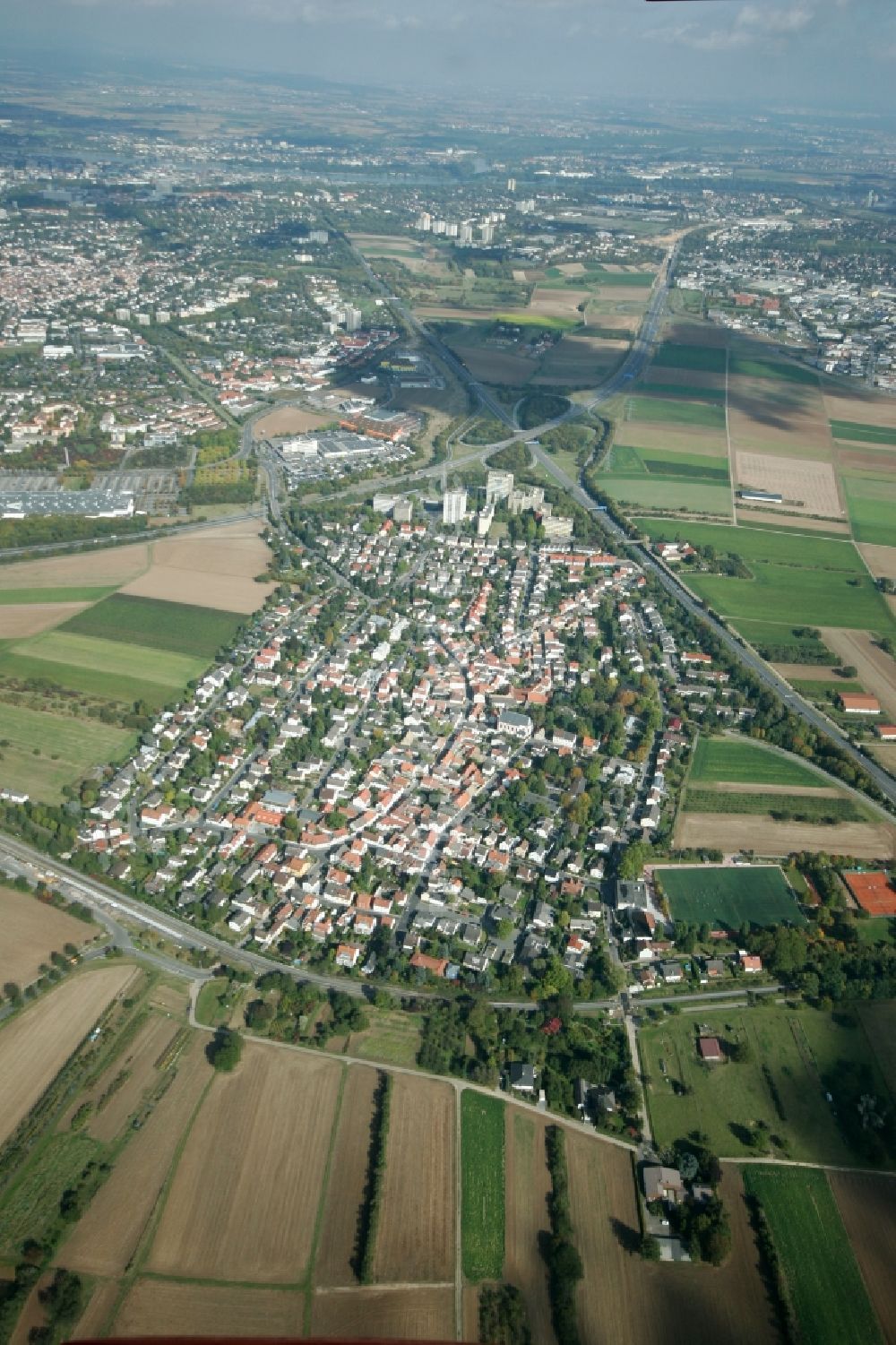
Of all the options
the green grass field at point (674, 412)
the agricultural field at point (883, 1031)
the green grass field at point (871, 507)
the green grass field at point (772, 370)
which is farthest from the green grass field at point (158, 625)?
the green grass field at point (772, 370)

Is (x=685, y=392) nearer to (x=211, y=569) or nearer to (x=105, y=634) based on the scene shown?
(x=211, y=569)

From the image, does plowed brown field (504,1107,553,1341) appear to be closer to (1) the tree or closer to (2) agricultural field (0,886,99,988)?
(1) the tree

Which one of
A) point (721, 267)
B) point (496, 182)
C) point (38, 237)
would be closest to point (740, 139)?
point (496, 182)

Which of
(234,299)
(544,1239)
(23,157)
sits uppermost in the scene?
(23,157)

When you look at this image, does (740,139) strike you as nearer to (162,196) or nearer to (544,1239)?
(162,196)

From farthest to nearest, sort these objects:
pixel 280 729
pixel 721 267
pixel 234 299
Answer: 1. pixel 721 267
2. pixel 234 299
3. pixel 280 729

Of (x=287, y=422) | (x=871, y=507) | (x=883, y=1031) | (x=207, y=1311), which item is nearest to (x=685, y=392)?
(x=871, y=507)
